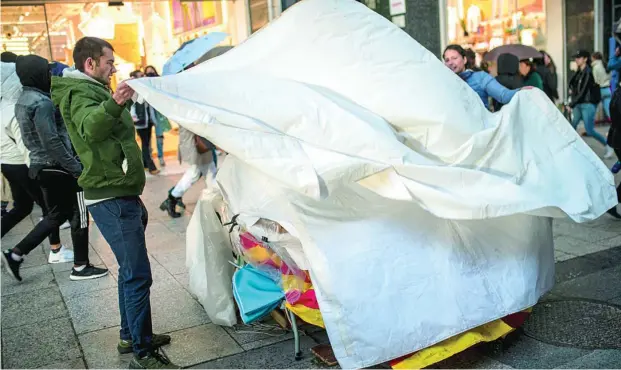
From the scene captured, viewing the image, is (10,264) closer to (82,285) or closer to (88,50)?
(82,285)

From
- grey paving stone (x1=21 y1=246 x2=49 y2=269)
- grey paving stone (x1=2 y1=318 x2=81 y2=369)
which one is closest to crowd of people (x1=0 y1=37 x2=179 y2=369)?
grey paving stone (x1=2 y1=318 x2=81 y2=369)

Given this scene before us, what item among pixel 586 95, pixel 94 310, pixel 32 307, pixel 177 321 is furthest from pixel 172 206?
pixel 586 95

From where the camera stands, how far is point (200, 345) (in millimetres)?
3959

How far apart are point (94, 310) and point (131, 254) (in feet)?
4.61

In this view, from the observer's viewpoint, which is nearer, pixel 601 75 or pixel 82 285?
pixel 82 285

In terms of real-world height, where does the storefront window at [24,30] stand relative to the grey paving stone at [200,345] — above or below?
above

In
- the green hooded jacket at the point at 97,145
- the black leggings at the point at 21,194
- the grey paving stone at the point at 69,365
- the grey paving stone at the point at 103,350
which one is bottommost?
the grey paving stone at the point at 103,350

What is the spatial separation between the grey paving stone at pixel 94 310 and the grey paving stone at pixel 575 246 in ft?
12.6

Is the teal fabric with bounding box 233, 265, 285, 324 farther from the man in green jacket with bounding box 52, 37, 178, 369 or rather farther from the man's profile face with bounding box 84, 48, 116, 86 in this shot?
the man's profile face with bounding box 84, 48, 116, 86

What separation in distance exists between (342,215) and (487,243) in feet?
2.83

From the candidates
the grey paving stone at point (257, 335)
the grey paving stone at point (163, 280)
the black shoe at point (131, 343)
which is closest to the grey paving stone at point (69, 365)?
the black shoe at point (131, 343)

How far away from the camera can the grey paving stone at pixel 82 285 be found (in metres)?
5.11

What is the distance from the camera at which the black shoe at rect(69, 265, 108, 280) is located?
214 inches

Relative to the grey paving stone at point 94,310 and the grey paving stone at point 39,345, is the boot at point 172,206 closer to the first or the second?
the grey paving stone at point 94,310
